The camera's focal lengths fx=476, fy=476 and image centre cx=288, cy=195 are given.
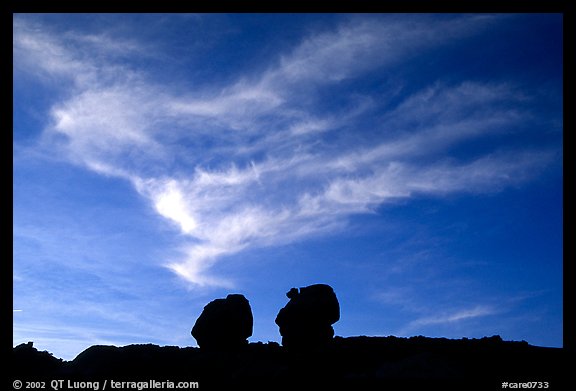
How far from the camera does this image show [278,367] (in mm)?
25984

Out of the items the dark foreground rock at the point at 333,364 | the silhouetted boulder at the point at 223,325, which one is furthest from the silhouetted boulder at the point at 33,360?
the silhouetted boulder at the point at 223,325

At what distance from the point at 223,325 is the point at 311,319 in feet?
20.7

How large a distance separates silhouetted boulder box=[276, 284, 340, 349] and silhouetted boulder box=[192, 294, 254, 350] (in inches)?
116

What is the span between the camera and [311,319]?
3294 cm

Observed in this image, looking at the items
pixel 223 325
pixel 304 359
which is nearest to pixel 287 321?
pixel 223 325

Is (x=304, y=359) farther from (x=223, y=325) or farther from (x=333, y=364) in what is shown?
(x=223, y=325)

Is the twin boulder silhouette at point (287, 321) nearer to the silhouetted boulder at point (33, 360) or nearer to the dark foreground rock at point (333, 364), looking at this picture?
the dark foreground rock at point (333, 364)

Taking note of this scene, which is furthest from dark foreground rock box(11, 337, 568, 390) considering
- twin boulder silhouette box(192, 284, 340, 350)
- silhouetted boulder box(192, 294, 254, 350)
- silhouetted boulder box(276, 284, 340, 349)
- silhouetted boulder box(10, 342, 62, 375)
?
silhouetted boulder box(192, 294, 254, 350)
